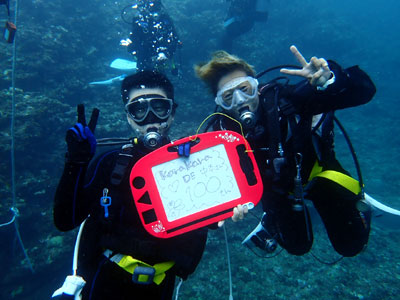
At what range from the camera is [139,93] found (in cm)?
270

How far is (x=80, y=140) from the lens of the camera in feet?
6.18

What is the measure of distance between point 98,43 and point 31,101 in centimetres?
838

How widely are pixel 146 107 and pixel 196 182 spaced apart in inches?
42.6

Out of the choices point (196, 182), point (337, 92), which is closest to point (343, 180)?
point (337, 92)

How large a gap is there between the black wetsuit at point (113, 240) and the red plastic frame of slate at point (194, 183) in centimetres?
27

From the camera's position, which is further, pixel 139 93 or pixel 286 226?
pixel 286 226

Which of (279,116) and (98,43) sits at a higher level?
(98,43)

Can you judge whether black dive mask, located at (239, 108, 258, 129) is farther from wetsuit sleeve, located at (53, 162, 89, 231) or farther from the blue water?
the blue water

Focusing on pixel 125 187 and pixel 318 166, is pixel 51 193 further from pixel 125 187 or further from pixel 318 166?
pixel 318 166

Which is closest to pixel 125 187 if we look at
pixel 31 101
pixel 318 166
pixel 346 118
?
pixel 318 166

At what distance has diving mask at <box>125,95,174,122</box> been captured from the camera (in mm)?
2533

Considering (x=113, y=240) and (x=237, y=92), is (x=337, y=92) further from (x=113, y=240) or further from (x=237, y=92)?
(x=113, y=240)

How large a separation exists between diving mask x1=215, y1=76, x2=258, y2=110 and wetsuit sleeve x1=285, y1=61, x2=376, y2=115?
56cm

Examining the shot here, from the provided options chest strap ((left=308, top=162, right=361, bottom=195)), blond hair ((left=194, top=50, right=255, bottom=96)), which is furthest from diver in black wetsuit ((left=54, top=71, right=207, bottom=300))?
chest strap ((left=308, top=162, right=361, bottom=195))
